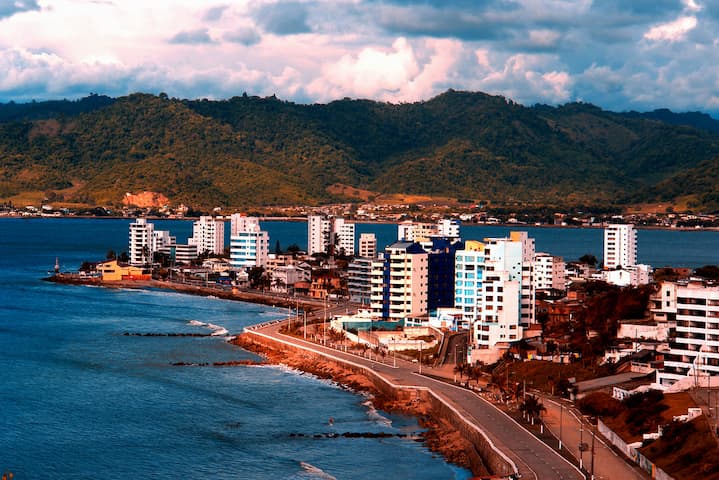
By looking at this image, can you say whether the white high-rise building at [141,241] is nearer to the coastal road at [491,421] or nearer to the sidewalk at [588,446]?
the coastal road at [491,421]

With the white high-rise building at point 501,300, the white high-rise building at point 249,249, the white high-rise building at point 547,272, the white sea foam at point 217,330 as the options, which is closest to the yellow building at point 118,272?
the white high-rise building at point 249,249

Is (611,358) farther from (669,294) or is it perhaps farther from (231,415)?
(231,415)

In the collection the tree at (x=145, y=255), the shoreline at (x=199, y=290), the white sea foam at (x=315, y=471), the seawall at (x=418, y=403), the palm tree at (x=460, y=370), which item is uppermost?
the tree at (x=145, y=255)

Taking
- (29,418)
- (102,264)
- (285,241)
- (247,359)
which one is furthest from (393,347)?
(285,241)

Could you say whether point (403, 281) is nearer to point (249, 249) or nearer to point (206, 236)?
point (249, 249)

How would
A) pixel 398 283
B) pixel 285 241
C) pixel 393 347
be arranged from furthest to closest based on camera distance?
1. pixel 285 241
2. pixel 398 283
3. pixel 393 347

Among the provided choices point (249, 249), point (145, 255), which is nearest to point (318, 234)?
point (249, 249)
